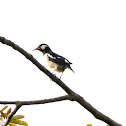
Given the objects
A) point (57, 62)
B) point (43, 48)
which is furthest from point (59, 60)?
point (43, 48)

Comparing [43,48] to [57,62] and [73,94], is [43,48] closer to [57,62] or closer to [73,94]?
[57,62]

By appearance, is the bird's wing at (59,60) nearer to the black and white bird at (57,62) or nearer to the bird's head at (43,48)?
the black and white bird at (57,62)

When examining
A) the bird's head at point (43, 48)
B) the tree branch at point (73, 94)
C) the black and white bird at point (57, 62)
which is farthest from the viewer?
the bird's head at point (43, 48)

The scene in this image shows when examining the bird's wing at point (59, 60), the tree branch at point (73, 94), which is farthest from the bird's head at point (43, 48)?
the tree branch at point (73, 94)

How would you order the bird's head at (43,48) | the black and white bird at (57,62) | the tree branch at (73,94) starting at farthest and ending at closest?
the bird's head at (43,48) → the black and white bird at (57,62) → the tree branch at (73,94)

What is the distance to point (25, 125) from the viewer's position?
3533 mm

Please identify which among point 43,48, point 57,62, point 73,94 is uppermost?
point 43,48

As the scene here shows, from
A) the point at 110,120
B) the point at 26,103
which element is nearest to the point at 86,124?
the point at 110,120

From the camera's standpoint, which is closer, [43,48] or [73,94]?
[73,94]

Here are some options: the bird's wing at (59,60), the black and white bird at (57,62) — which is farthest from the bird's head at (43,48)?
the bird's wing at (59,60)

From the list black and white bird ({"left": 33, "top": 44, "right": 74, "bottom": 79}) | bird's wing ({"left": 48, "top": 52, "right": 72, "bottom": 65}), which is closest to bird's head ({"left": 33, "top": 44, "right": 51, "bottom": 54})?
black and white bird ({"left": 33, "top": 44, "right": 74, "bottom": 79})

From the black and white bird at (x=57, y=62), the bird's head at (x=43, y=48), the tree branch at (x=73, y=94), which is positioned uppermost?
the bird's head at (x=43, y=48)

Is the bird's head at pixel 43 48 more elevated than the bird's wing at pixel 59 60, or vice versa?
the bird's head at pixel 43 48

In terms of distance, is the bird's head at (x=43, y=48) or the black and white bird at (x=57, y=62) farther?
the bird's head at (x=43, y=48)
